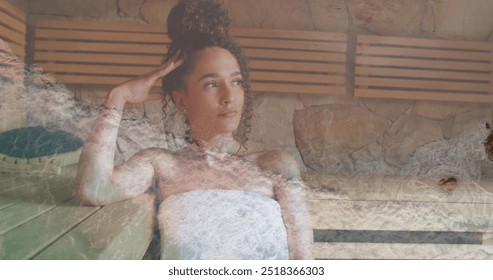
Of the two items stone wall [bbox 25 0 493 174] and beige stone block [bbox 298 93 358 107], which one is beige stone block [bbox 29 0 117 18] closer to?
stone wall [bbox 25 0 493 174]

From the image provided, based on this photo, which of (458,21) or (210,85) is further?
(458,21)

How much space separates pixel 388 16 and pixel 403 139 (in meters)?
0.70

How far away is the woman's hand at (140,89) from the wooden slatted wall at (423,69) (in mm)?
1042

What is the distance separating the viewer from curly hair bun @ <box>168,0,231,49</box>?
398cm

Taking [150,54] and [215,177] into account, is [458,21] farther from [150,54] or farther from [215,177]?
[150,54]

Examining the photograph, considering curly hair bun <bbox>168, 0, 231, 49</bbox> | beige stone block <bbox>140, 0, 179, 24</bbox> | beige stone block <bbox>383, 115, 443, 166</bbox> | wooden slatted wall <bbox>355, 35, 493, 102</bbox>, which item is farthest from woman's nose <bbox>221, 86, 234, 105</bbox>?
beige stone block <bbox>383, 115, 443, 166</bbox>

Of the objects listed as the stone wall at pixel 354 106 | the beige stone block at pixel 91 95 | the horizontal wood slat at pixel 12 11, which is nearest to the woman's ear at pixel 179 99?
the stone wall at pixel 354 106

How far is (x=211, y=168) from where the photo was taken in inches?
157

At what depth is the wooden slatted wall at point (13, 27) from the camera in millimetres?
3852

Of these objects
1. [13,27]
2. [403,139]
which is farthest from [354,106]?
[13,27]

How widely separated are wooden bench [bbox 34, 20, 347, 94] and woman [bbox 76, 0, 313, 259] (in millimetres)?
83
